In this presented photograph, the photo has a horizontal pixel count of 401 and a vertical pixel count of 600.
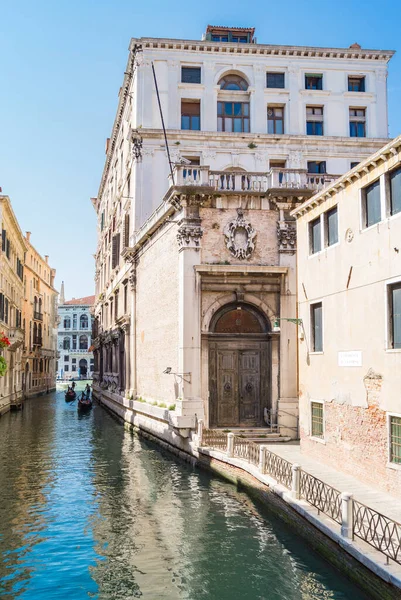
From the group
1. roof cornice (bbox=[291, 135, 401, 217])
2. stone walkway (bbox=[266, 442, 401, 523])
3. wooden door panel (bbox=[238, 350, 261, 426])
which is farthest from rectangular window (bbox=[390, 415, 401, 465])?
wooden door panel (bbox=[238, 350, 261, 426])

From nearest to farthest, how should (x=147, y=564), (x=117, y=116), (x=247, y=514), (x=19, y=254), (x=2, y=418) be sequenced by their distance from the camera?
(x=147, y=564), (x=247, y=514), (x=2, y=418), (x=117, y=116), (x=19, y=254)

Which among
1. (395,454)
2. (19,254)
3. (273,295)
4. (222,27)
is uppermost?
(222,27)

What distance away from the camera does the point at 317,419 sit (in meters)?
16.9

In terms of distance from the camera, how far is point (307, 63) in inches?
1353

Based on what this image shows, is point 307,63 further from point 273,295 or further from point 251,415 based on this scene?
point 251,415

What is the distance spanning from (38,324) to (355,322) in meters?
52.0

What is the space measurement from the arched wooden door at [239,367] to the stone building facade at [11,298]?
54.0ft

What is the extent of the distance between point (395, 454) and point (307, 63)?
2755 cm

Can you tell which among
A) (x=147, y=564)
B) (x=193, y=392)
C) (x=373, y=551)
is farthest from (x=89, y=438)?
(x=373, y=551)

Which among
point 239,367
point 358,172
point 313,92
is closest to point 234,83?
point 313,92

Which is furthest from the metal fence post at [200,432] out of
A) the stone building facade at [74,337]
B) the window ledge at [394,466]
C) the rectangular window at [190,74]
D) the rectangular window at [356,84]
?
the stone building facade at [74,337]

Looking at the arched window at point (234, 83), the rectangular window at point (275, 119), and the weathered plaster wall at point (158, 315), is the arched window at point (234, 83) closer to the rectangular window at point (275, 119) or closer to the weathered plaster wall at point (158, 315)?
the rectangular window at point (275, 119)

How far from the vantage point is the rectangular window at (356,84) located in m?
34.8

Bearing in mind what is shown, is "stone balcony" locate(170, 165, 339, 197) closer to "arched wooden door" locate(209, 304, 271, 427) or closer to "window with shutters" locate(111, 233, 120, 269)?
"arched wooden door" locate(209, 304, 271, 427)
